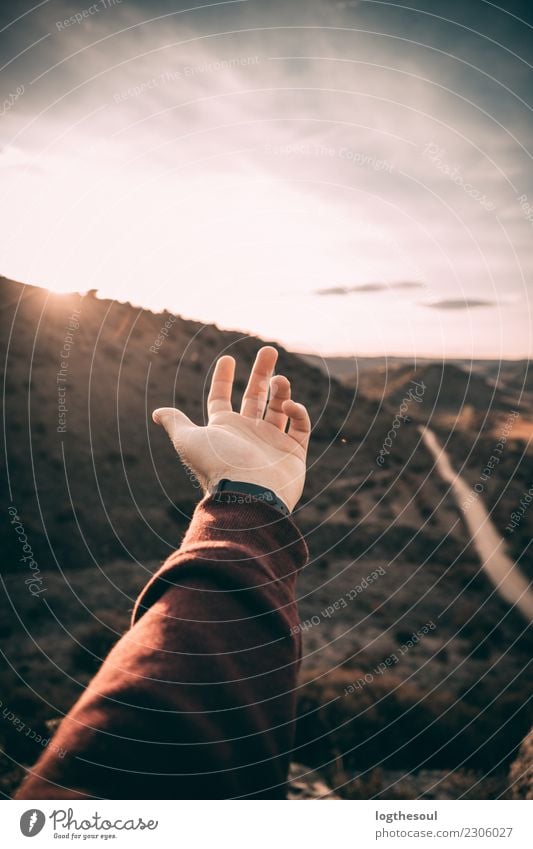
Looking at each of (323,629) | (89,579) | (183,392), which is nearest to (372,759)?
(323,629)

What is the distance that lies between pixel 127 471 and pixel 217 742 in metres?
21.8

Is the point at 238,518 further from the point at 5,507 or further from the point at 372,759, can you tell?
the point at 5,507

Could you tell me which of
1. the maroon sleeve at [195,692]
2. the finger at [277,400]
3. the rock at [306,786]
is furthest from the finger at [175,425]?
the rock at [306,786]

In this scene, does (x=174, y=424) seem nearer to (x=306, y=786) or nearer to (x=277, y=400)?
(x=277, y=400)

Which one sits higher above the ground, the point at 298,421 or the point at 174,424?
the point at 298,421

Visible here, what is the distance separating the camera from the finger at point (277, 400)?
344 centimetres

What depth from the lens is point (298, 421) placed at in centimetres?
361

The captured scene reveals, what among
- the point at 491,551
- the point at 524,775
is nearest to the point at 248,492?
the point at 524,775

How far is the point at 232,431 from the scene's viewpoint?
348 centimetres

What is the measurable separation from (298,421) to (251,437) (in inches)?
14.0

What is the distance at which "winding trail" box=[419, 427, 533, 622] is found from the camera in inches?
607

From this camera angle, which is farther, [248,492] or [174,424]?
[174,424]

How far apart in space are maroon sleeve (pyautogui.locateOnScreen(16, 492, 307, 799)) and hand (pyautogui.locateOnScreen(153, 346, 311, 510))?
79 centimetres

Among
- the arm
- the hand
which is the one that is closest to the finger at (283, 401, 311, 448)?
the hand
